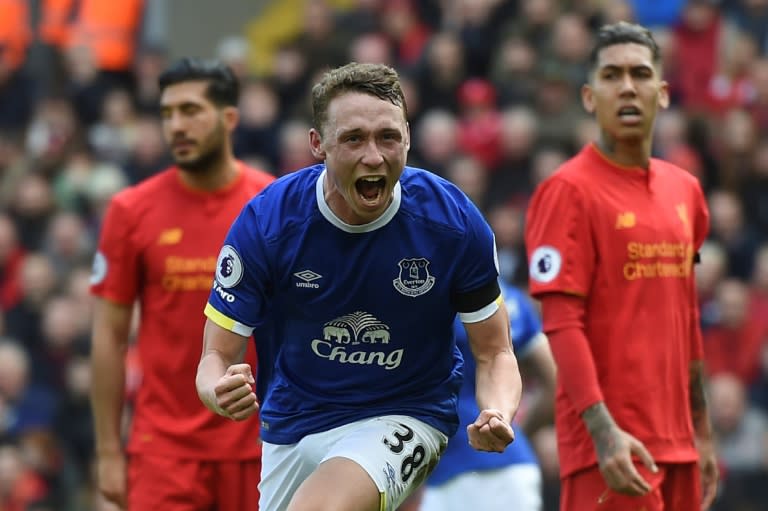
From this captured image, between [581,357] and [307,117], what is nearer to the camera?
[581,357]

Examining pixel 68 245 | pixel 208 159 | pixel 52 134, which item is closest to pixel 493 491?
pixel 208 159

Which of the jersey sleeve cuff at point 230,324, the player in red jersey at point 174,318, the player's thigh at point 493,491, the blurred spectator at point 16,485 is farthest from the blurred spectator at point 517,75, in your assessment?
the jersey sleeve cuff at point 230,324

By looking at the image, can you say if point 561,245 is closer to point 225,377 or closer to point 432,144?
point 225,377

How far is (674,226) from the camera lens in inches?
271

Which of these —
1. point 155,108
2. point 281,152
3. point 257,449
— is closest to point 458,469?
point 257,449

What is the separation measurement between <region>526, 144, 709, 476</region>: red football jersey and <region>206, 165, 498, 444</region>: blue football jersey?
0.89 meters

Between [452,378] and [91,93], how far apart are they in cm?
1040

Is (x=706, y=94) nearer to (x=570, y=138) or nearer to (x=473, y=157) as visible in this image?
(x=570, y=138)

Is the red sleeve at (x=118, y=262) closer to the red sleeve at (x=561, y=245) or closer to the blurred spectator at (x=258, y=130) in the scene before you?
the red sleeve at (x=561, y=245)

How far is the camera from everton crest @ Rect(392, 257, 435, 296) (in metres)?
5.87

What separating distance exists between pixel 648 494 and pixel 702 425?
715 mm

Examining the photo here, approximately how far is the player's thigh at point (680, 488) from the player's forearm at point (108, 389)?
2.55m

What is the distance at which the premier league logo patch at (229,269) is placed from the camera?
5832 mm

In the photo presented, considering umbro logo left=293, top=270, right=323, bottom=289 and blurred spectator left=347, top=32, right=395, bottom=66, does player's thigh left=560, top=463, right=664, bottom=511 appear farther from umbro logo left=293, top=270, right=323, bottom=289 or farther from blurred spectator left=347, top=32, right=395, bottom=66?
blurred spectator left=347, top=32, right=395, bottom=66
